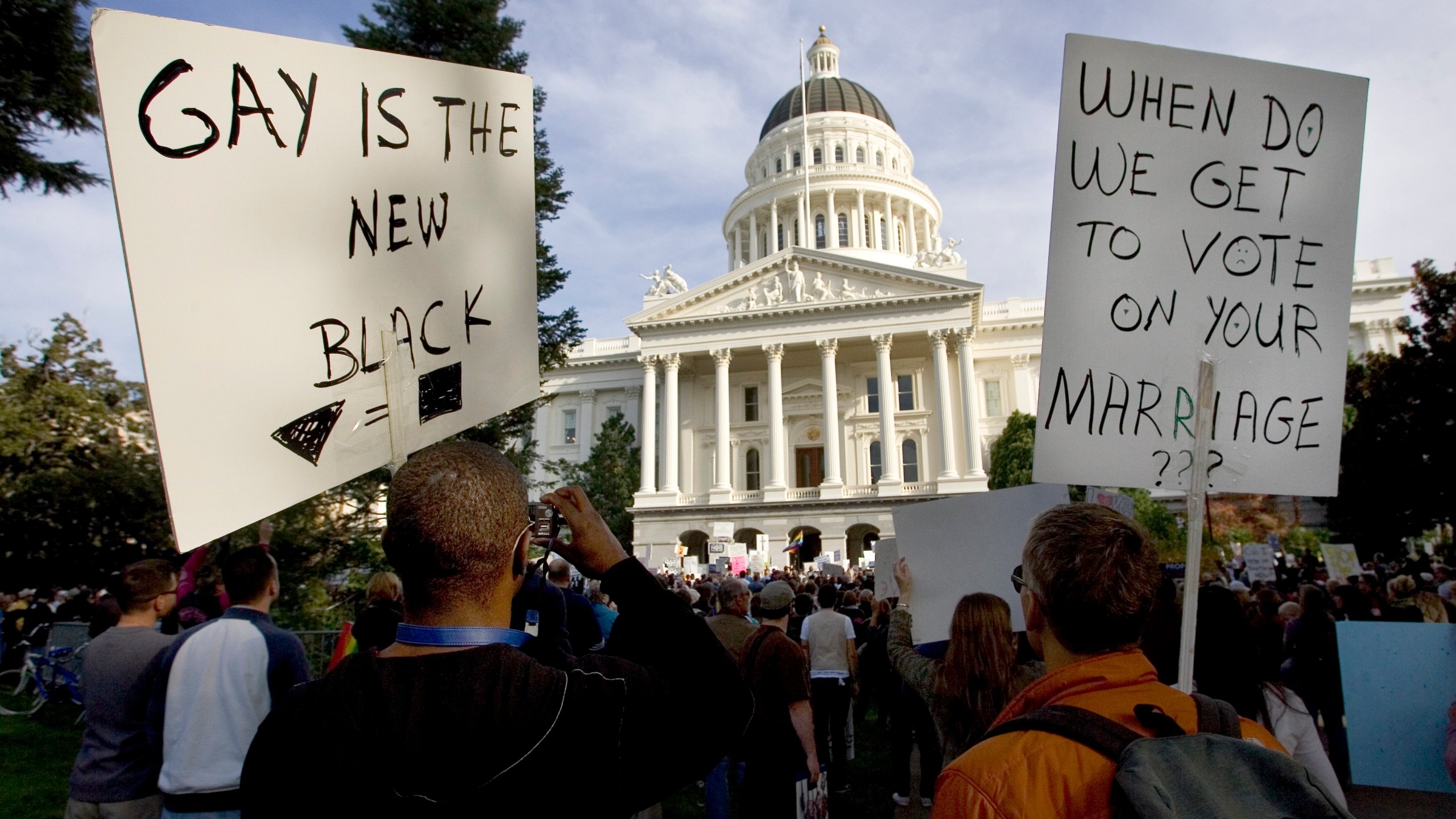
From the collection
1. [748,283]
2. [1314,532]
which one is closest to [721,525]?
[748,283]

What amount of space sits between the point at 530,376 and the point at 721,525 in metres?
29.5

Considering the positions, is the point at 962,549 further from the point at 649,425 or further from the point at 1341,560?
the point at 649,425

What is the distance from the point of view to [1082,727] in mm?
1539

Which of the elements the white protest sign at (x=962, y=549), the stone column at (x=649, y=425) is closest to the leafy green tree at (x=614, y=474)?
the stone column at (x=649, y=425)

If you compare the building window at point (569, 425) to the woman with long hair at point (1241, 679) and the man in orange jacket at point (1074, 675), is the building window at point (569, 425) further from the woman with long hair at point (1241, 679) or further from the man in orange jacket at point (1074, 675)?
the man in orange jacket at point (1074, 675)

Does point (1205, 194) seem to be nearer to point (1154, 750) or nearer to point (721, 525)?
point (1154, 750)

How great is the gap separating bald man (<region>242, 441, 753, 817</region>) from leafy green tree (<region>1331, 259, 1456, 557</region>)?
71.0 feet

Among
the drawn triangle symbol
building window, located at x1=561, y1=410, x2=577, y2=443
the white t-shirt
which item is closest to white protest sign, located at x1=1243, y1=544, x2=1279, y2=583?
the white t-shirt

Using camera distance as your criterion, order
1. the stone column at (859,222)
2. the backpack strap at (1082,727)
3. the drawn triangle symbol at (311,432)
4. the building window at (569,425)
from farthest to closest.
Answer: the stone column at (859,222) → the building window at (569,425) → the drawn triangle symbol at (311,432) → the backpack strap at (1082,727)

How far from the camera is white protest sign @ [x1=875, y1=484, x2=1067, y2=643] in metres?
4.23

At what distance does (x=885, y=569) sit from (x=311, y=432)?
21.5 ft

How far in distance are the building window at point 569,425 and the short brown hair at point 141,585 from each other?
49.1 metres

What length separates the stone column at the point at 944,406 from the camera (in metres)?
39.6

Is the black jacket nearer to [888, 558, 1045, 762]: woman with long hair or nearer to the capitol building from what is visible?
[888, 558, 1045, 762]: woman with long hair
